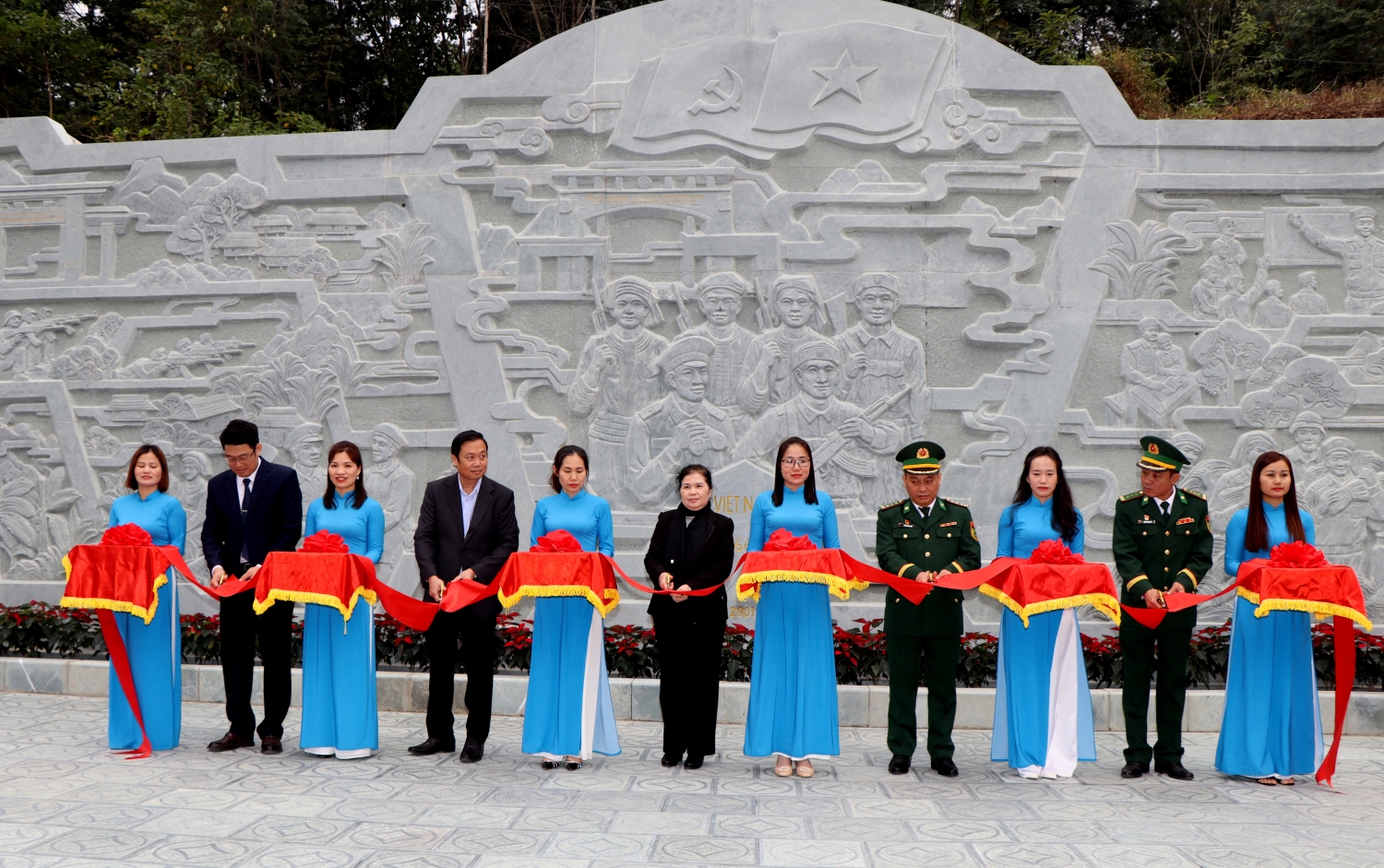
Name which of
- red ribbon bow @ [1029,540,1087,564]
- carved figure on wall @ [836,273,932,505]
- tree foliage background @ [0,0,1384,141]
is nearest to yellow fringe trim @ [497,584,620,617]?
red ribbon bow @ [1029,540,1087,564]

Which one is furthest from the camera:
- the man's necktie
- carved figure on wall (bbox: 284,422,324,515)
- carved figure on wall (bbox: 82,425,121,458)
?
carved figure on wall (bbox: 82,425,121,458)

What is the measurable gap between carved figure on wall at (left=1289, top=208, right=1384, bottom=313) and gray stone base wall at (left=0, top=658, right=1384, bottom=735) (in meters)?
2.38

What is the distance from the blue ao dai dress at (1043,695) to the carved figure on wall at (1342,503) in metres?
2.79

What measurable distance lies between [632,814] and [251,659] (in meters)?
2.22

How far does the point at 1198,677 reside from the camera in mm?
5863

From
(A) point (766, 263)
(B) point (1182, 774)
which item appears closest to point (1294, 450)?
(B) point (1182, 774)

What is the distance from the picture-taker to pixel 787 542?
4.38 metres

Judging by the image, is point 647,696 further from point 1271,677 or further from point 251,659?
point 1271,677

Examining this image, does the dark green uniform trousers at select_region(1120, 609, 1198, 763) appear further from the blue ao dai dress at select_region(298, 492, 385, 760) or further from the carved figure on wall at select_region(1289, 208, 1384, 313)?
the blue ao dai dress at select_region(298, 492, 385, 760)

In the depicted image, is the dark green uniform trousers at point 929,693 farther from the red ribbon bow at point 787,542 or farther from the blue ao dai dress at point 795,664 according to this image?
the red ribbon bow at point 787,542

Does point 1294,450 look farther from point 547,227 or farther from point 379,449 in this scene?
point 379,449

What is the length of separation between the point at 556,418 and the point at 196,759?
2.99m

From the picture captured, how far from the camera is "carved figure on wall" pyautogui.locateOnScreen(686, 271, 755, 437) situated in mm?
6578

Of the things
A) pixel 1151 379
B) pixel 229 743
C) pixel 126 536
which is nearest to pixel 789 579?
pixel 229 743
